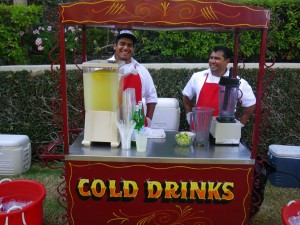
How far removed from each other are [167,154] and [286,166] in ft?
7.42

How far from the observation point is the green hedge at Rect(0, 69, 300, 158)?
14.4 feet

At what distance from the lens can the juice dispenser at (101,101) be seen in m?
2.38

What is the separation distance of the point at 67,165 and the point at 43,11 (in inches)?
143

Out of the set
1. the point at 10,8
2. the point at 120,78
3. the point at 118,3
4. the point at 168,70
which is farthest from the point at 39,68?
the point at 118,3

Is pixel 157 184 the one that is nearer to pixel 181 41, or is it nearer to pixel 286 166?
pixel 286 166

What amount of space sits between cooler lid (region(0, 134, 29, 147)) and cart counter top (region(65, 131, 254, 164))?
181cm

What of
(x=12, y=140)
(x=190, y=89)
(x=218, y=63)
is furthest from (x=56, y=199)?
(x=218, y=63)

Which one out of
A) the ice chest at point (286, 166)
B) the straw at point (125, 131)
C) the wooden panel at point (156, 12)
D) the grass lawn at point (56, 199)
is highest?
the wooden panel at point (156, 12)

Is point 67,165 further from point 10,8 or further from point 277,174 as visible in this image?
point 10,8

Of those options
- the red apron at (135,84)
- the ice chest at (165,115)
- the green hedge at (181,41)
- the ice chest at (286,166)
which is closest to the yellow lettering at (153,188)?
the red apron at (135,84)

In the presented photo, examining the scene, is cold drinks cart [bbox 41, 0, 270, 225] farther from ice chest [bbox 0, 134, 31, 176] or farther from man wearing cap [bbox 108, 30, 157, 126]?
ice chest [bbox 0, 134, 31, 176]

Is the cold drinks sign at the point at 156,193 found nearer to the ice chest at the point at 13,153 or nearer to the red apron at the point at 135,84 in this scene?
the red apron at the point at 135,84

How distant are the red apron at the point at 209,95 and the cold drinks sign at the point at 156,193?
107 centimetres

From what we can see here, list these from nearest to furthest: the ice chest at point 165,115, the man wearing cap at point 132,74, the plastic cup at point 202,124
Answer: the plastic cup at point 202,124 < the man wearing cap at point 132,74 < the ice chest at point 165,115
